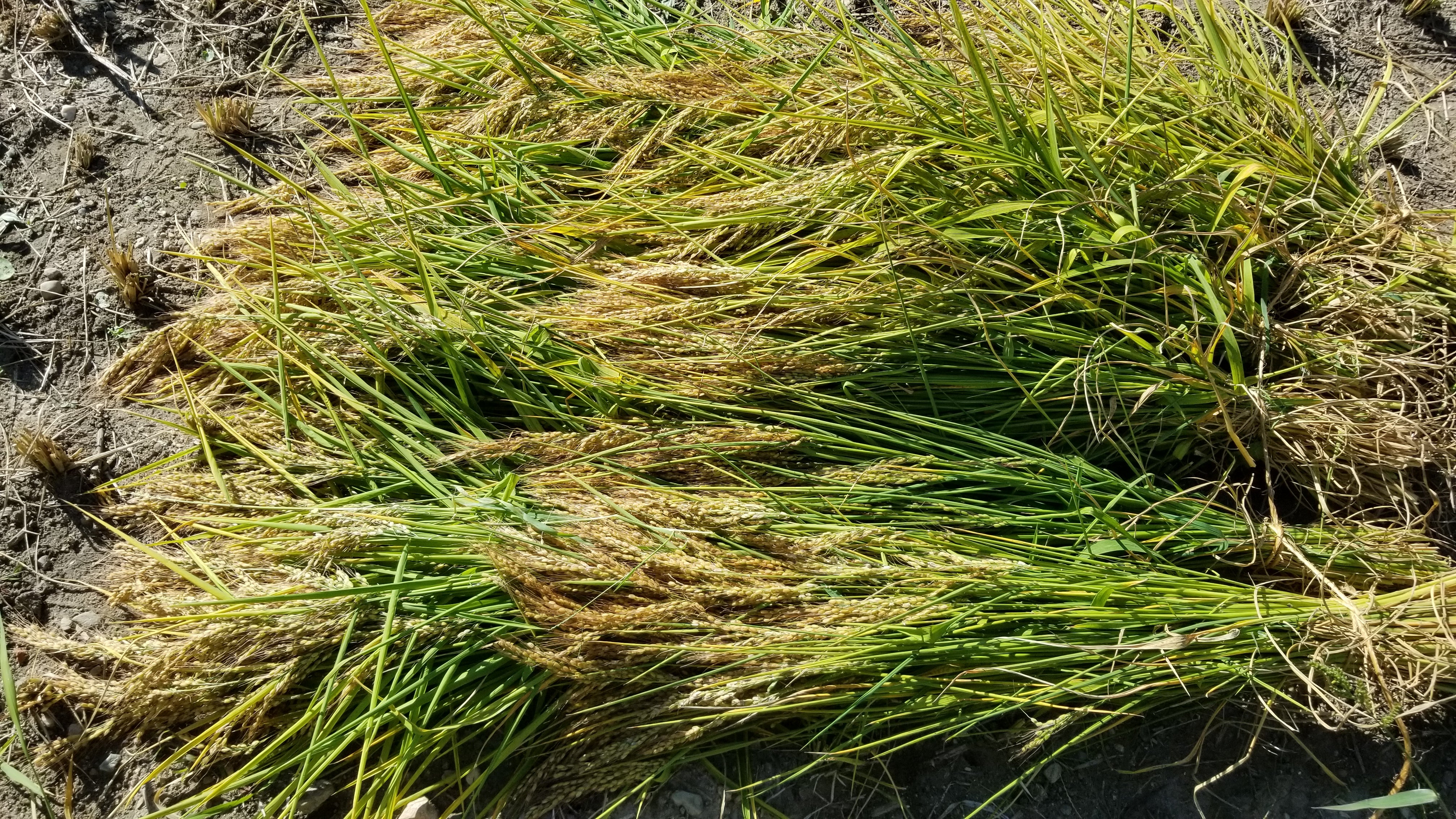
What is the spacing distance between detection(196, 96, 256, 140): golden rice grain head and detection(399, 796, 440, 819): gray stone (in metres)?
1.93

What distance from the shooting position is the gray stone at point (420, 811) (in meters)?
1.71

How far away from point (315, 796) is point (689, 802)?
729 millimetres

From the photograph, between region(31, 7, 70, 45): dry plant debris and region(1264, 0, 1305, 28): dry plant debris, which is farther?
region(31, 7, 70, 45): dry plant debris

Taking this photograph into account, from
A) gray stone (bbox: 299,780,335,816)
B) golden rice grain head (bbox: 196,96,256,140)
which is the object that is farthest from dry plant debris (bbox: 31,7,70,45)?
gray stone (bbox: 299,780,335,816)

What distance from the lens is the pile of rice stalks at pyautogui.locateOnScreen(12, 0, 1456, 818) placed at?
1690 mm

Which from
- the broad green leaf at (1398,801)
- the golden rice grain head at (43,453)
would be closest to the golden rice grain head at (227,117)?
the golden rice grain head at (43,453)

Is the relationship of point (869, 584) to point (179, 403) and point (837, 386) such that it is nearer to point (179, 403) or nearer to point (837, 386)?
point (837, 386)

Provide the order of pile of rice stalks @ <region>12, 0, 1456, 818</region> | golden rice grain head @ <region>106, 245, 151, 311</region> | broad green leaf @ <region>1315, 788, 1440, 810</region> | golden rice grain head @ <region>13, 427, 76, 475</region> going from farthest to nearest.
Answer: golden rice grain head @ <region>106, 245, 151, 311</region> → golden rice grain head @ <region>13, 427, 76, 475</region> → pile of rice stalks @ <region>12, 0, 1456, 818</region> → broad green leaf @ <region>1315, 788, 1440, 810</region>

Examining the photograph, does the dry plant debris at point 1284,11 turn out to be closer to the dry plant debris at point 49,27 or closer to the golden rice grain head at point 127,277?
the golden rice grain head at point 127,277

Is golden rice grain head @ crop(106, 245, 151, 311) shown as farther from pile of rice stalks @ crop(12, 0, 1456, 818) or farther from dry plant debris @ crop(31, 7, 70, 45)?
dry plant debris @ crop(31, 7, 70, 45)

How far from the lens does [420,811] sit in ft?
5.66

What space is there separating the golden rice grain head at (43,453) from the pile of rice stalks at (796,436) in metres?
0.18

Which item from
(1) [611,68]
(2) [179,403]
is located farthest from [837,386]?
(2) [179,403]

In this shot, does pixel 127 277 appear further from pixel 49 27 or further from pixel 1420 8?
pixel 1420 8
